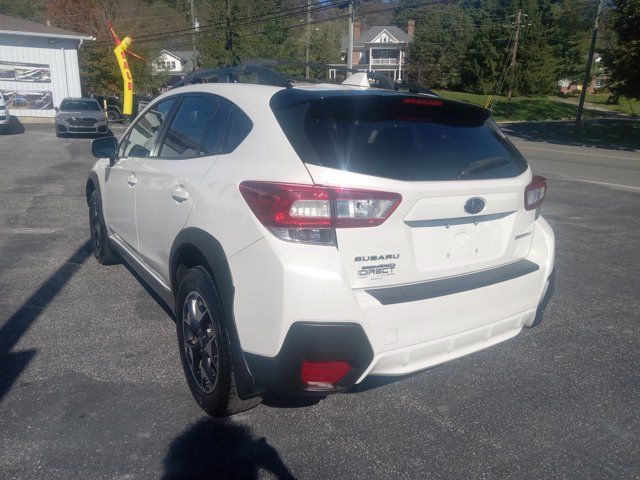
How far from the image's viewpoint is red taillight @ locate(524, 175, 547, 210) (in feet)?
10.1

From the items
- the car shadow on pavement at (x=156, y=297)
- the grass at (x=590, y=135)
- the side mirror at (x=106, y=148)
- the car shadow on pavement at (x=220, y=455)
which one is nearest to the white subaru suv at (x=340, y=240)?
the car shadow on pavement at (x=220, y=455)

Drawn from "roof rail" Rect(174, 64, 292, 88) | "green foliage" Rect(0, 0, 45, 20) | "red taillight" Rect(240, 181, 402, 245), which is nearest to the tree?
"roof rail" Rect(174, 64, 292, 88)

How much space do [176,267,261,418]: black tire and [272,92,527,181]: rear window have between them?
0.92 m

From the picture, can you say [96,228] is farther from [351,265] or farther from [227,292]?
[351,265]

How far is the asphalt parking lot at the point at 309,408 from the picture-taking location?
2639 millimetres

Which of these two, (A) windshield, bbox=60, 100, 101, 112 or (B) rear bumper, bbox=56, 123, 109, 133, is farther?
(A) windshield, bbox=60, 100, 101, 112

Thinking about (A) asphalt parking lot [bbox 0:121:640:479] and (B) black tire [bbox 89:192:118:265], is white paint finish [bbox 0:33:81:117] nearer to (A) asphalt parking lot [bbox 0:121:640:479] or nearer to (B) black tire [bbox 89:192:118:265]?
(B) black tire [bbox 89:192:118:265]

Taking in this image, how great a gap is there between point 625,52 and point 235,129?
77.2 ft

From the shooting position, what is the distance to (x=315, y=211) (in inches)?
94.0

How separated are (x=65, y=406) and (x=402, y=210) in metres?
2.21

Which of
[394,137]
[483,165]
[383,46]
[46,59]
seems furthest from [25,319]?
[383,46]

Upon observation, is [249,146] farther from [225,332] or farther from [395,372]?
[395,372]

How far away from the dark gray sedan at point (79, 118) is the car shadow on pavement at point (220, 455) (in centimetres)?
2041

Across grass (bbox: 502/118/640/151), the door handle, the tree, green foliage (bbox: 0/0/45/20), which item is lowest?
grass (bbox: 502/118/640/151)
